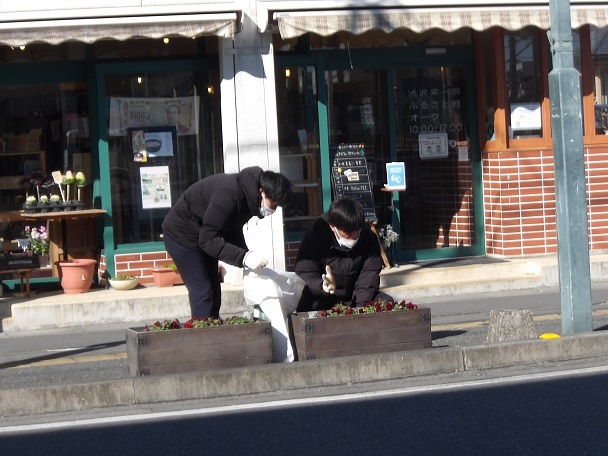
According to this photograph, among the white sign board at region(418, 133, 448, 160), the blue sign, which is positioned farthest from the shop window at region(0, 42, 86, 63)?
the white sign board at region(418, 133, 448, 160)

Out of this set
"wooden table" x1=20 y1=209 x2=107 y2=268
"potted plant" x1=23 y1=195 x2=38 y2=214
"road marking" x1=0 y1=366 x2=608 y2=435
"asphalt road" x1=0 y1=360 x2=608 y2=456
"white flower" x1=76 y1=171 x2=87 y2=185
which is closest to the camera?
"asphalt road" x1=0 y1=360 x2=608 y2=456

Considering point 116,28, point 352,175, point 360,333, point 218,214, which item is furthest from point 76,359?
point 352,175

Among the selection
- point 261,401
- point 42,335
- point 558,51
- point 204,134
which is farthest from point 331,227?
point 204,134

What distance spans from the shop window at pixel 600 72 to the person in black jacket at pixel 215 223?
22.5 feet

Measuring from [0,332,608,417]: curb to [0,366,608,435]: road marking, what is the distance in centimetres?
27

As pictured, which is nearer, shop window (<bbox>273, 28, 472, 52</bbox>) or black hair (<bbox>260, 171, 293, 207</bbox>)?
black hair (<bbox>260, 171, 293, 207</bbox>)

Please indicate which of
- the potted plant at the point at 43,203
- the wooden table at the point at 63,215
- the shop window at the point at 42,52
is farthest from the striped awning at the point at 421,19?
the potted plant at the point at 43,203

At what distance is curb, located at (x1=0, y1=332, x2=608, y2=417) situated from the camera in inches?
302

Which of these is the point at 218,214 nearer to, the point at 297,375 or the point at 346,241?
the point at 346,241

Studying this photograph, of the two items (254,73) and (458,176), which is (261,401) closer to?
(254,73)

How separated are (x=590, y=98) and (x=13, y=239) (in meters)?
7.19

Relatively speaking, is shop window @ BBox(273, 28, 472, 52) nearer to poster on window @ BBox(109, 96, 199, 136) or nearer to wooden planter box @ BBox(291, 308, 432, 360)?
poster on window @ BBox(109, 96, 199, 136)

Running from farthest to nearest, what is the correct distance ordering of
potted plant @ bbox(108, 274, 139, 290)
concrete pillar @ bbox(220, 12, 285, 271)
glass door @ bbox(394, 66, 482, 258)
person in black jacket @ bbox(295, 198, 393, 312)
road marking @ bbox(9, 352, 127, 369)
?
A: glass door @ bbox(394, 66, 482, 258) → potted plant @ bbox(108, 274, 139, 290) → concrete pillar @ bbox(220, 12, 285, 271) → road marking @ bbox(9, 352, 127, 369) → person in black jacket @ bbox(295, 198, 393, 312)

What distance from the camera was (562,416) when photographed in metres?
7.07
